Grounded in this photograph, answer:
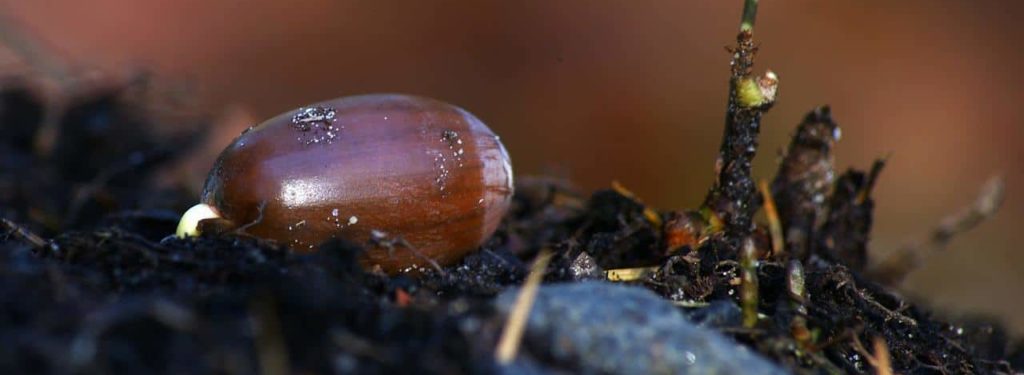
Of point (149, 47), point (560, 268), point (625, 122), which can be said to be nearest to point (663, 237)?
point (560, 268)

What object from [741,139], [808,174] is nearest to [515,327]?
[741,139]

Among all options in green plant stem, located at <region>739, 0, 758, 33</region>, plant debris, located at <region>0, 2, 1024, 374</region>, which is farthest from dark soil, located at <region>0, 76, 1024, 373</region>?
green plant stem, located at <region>739, 0, 758, 33</region>

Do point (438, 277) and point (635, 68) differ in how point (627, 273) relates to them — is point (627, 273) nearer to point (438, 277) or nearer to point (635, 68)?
point (438, 277)

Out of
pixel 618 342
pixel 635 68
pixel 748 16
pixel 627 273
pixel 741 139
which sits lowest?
pixel 618 342

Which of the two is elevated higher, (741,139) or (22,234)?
(741,139)

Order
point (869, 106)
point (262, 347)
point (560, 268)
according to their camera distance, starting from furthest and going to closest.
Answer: point (869, 106) < point (560, 268) < point (262, 347)

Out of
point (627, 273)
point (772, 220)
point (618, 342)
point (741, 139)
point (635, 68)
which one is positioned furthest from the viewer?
point (635, 68)

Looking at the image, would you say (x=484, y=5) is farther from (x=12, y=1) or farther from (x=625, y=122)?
(x=12, y=1)

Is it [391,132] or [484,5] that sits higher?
[484,5]
